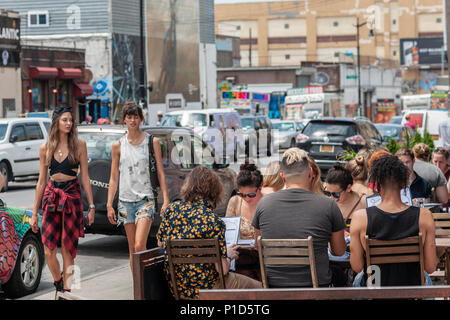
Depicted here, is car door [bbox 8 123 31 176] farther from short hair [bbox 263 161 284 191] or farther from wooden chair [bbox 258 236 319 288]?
wooden chair [bbox 258 236 319 288]

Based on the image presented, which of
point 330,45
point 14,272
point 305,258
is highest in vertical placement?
point 330,45

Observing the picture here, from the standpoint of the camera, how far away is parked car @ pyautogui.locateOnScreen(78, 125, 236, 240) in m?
10.9

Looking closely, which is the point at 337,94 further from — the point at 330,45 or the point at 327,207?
the point at 327,207

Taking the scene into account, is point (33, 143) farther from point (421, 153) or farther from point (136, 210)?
point (136, 210)

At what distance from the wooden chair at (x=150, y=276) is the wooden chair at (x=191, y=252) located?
0.38 feet

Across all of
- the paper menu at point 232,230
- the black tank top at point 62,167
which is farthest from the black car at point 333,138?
the paper menu at point 232,230

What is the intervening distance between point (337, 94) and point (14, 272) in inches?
2731

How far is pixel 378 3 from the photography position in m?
102

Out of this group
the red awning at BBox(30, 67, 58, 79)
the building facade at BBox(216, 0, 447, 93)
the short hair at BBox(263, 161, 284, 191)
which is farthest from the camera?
the building facade at BBox(216, 0, 447, 93)

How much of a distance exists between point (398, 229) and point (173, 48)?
54098 mm

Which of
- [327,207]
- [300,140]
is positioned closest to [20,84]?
[300,140]

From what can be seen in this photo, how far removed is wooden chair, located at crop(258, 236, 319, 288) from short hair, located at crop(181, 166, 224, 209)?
0.61 metres

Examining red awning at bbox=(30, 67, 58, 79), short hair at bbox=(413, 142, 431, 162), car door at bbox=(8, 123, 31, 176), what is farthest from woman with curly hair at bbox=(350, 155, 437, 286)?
red awning at bbox=(30, 67, 58, 79)

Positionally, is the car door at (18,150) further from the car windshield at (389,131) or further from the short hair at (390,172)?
the short hair at (390,172)
